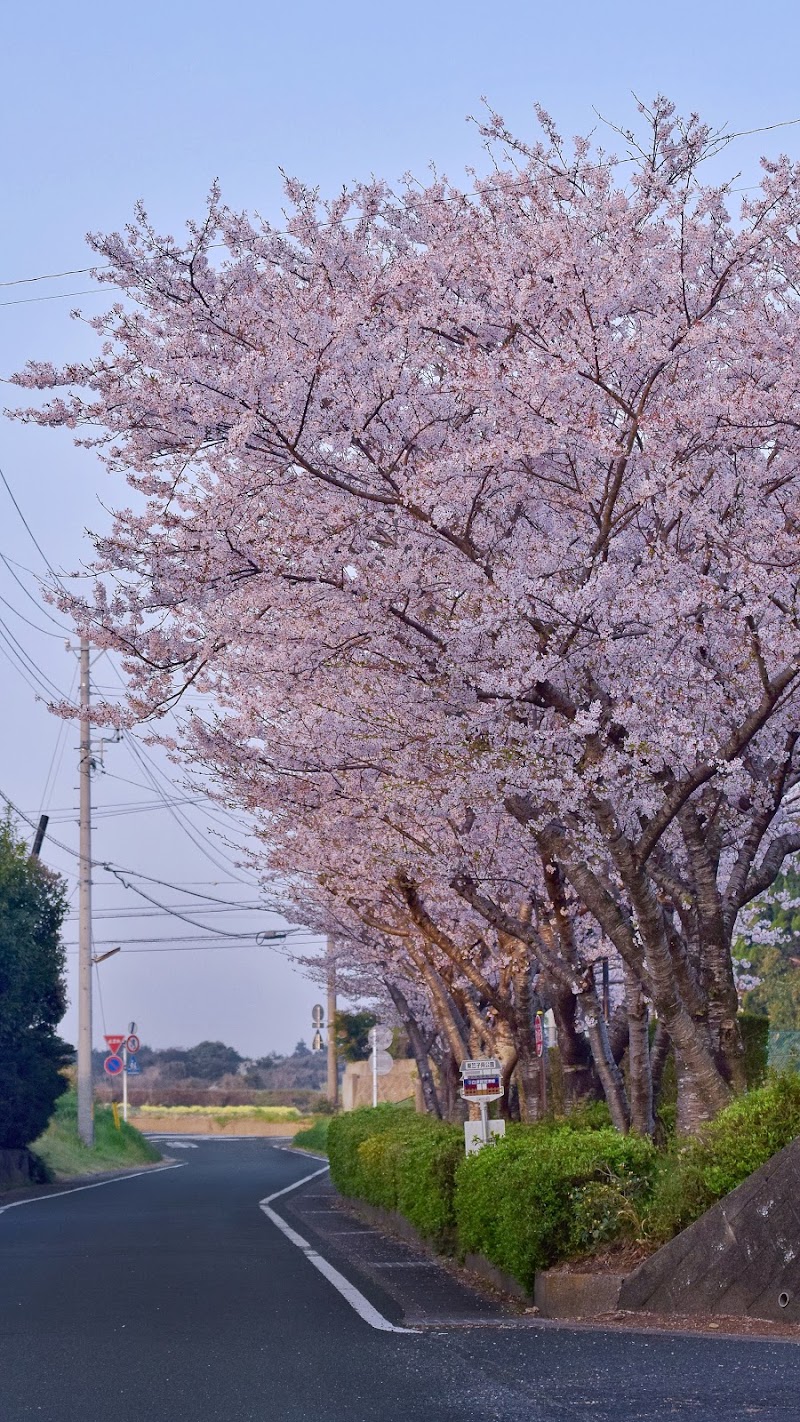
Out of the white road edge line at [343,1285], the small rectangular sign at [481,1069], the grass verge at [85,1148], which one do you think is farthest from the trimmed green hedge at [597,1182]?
the grass verge at [85,1148]

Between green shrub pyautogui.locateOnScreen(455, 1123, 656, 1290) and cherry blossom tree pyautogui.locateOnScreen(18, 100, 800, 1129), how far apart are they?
0.90 m

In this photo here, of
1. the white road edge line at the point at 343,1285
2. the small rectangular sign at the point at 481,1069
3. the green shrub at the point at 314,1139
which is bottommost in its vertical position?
the green shrub at the point at 314,1139

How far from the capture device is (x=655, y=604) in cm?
1047

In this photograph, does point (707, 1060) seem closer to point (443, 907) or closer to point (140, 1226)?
point (443, 907)

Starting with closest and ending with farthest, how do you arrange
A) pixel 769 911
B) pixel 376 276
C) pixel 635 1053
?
pixel 376 276, pixel 635 1053, pixel 769 911

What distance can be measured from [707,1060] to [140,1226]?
1114cm

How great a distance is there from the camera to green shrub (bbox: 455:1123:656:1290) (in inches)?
433

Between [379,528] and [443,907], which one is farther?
[443,907]

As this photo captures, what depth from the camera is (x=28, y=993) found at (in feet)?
113

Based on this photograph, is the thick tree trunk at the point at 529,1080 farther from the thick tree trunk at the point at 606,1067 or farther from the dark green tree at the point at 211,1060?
the dark green tree at the point at 211,1060

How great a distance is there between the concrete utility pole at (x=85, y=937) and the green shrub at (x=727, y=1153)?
94.4ft

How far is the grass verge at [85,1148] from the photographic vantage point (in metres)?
37.8

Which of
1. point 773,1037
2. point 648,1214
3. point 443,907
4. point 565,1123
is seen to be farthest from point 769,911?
point 648,1214

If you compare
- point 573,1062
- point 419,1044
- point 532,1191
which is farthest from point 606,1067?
point 419,1044
